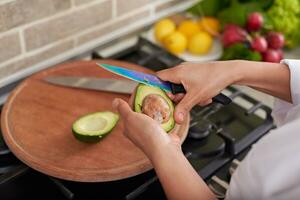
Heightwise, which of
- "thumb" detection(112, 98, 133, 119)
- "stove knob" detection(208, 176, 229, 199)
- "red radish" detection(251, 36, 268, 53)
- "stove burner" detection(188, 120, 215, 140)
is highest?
"thumb" detection(112, 98, 133, 119)

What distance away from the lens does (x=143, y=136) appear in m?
0.65

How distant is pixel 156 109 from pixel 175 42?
1.32 ft

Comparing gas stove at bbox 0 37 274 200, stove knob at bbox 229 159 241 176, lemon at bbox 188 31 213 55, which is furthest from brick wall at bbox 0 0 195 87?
stove knob at bbox 229 159 241 176

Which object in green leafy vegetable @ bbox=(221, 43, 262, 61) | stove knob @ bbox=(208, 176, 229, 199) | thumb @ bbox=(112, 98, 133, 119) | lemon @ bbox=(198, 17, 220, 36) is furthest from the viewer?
lemon @ bbox=(198, 17, 220, 36)

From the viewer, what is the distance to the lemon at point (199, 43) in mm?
1107

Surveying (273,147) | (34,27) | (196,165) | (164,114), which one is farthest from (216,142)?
(34,27)

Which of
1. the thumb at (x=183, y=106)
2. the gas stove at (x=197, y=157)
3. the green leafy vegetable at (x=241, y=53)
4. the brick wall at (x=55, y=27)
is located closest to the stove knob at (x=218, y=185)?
the gas stove at (x=197, y=157)

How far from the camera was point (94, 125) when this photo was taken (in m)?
0.82

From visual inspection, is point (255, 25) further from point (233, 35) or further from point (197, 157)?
point (197, 157)

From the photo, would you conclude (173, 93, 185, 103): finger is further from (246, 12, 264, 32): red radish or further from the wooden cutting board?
(246, 12, 264, 32): red radish

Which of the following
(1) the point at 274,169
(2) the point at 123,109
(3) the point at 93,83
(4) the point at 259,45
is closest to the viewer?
(1) the point at 274,169

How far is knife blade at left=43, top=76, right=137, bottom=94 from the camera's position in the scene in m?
0.91

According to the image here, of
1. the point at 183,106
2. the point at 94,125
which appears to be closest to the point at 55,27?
the point at 94,125

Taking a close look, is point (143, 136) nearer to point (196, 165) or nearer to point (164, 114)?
point (164, 114)
